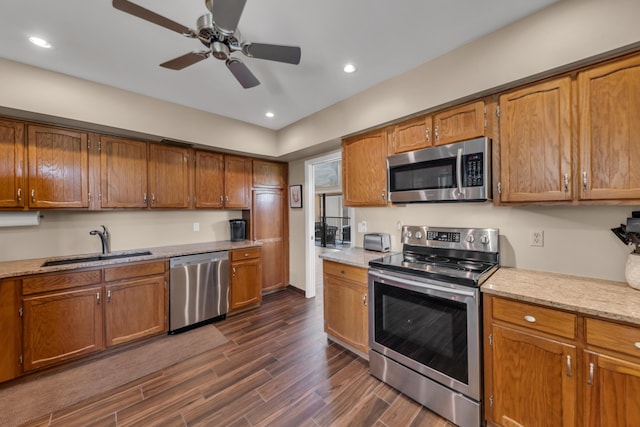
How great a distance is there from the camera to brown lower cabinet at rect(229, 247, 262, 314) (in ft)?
11.1

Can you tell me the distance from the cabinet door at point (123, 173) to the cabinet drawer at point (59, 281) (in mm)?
743

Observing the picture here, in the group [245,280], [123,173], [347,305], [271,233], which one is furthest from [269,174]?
[347,305]

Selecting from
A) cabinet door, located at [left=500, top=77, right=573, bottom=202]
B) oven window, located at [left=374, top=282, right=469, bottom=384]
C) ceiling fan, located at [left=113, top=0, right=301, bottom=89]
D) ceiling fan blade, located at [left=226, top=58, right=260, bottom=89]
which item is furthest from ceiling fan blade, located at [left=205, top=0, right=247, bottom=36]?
oven window, located at [left=374, top=282, right=469, bottom=384]

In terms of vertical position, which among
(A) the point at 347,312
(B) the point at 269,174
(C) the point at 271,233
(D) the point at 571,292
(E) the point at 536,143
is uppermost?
(B) the point at 269,174

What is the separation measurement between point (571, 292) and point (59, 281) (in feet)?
12.6

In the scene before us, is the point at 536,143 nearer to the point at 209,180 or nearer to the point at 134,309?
the point at 209,180

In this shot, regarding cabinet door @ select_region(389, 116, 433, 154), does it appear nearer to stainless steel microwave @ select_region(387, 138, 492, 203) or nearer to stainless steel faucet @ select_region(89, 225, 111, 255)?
stainless steel microwave @ select_region(387, 138, 492, 203)

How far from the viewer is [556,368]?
53.7 inches

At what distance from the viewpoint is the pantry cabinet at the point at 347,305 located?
2.34m

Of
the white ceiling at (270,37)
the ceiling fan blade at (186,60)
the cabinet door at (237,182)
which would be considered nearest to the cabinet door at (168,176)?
the cabinet door at (237,182)

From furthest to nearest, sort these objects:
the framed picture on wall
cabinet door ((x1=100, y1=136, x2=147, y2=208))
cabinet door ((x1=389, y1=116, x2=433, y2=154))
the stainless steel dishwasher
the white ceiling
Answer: the framed picture on wall < the stainless steel dishwasher < cabinet door ((x1=100, y1=136, x2=147, y2=208)) < cabinet door ((x1=389, y1=116, x2=433, y2=154)) < the white ceiling

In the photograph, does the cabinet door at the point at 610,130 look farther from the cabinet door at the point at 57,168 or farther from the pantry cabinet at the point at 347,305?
the cabinet door at the point at 57,168

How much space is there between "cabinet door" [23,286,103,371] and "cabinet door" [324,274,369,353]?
2231 millimetres

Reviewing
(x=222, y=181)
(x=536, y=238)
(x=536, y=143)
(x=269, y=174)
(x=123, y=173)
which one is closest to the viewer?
(x=536, y=143)
